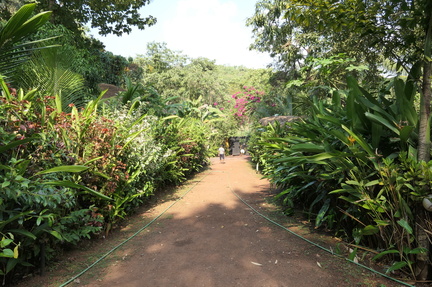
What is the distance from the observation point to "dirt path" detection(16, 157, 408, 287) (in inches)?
107

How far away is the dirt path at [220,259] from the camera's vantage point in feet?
8.91

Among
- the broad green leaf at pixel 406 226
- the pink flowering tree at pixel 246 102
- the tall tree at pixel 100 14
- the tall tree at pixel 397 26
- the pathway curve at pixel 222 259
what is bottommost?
the pathway curve at pixel 222 259

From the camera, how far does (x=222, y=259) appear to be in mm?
3223

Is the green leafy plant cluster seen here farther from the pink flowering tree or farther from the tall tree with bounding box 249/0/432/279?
the pink flowering tree

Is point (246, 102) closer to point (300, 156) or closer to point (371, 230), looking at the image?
point (300, 156)

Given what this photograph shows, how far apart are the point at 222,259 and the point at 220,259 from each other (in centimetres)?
2

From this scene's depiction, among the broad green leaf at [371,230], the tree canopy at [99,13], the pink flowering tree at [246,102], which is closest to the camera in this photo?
the broad green leaf at [371,230]

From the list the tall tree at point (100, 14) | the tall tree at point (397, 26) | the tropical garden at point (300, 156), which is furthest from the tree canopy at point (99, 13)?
the tall tree at point (397, 26)

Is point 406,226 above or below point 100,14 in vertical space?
below

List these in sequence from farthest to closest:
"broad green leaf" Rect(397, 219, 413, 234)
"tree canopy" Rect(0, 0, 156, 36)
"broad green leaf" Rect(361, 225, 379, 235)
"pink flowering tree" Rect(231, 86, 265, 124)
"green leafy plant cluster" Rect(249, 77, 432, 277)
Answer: "pink flowering tree" Rect(231, 86, 265, 124)
"tree canopy" Rect(0, 0, 156, 36)
"broad green leaf" Rect(361, 225, 379, 235)
"green leafy plant cluster" Rect(249, 77, 432, 277)
"broad green leaf" Rect(397, 219, 413, 234)

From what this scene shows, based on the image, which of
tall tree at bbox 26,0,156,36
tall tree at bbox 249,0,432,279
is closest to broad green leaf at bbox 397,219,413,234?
tall tree at bbox 249,0,432,279

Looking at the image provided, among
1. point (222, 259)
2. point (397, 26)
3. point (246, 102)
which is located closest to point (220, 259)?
point (222, 259)

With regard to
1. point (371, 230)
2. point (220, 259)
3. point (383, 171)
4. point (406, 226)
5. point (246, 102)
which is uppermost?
point (246, 102)

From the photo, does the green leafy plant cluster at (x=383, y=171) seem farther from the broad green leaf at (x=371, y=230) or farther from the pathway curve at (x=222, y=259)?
the pathway curve at (x=222, y=259)
